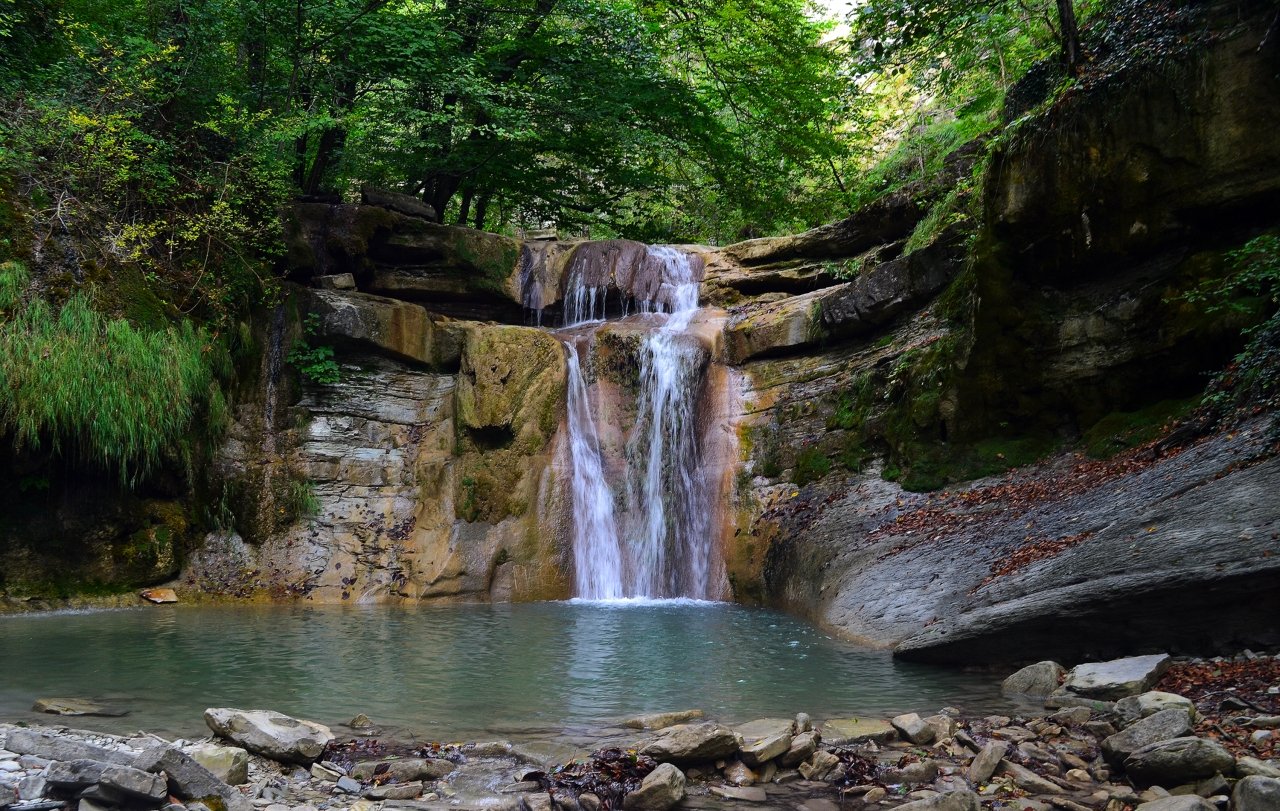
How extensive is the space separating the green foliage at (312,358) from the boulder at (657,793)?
1030 cm

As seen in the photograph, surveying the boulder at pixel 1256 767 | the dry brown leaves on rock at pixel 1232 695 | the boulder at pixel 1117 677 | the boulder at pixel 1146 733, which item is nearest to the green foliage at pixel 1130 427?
the boulder at pixel 1117 677

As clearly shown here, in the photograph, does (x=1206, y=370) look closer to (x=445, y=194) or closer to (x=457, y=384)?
(x=457, y=384)

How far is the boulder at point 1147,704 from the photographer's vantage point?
4055 millimetres

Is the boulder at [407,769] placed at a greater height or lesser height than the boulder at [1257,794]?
lesser

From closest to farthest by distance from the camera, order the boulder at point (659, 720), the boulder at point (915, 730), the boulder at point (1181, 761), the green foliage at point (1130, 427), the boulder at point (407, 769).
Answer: the boulder at point (1181, 761) < the boulder at point (407, 769) < the boulder at point (915, 730) < the boulder at point (659, 720) < the green foliage at point (1130, 427)

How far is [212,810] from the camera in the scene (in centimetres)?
323

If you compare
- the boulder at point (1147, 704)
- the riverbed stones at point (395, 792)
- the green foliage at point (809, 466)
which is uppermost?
the green foliage at point (809, 466)

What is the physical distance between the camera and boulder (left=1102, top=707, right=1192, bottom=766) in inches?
145

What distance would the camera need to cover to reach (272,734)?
13.2 feet

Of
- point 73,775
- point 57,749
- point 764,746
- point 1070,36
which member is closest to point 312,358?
point 57,749

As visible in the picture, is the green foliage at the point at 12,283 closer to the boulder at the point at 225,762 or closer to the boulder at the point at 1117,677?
the boulder at the point at 225,762

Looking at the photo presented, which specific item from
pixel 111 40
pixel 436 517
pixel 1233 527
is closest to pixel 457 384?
pixel 436 517

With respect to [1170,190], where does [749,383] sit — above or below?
below

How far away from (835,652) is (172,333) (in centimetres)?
903
